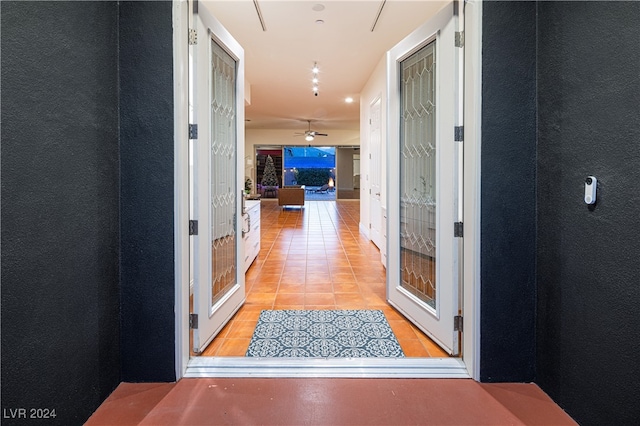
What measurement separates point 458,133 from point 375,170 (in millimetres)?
4101

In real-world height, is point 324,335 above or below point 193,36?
below

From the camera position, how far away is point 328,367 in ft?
7.47

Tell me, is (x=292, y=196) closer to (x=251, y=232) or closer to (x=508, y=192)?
(x=251, y=232)

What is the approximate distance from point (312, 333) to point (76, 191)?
1.82 meters

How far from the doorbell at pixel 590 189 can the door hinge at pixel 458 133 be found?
76 centimetres

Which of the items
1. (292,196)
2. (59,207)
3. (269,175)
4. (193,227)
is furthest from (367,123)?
(269,175)

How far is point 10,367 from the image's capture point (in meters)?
1.35

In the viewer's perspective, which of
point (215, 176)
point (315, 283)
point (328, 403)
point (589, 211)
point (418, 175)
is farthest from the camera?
point (315, 283)

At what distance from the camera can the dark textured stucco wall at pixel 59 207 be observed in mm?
1352

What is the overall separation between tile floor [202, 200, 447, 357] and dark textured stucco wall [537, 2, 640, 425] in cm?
81

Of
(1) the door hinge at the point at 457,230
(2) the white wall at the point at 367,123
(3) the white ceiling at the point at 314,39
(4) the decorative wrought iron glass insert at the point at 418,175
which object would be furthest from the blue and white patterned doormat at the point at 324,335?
(3) the white ceiling at the point at 314,39

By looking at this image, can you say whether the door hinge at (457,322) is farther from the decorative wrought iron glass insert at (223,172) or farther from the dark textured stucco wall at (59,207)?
the dark textured stucco wall at (59,207)

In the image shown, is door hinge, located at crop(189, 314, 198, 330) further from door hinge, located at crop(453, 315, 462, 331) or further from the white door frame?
door hinge, located at crop(453, 315, 462, 331)

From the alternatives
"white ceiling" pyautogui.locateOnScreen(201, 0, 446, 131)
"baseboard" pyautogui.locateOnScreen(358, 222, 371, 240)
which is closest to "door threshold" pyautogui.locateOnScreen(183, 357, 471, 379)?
"white ceiling" pyautogui.locateOnScreen(201, 0, 446, 131)
